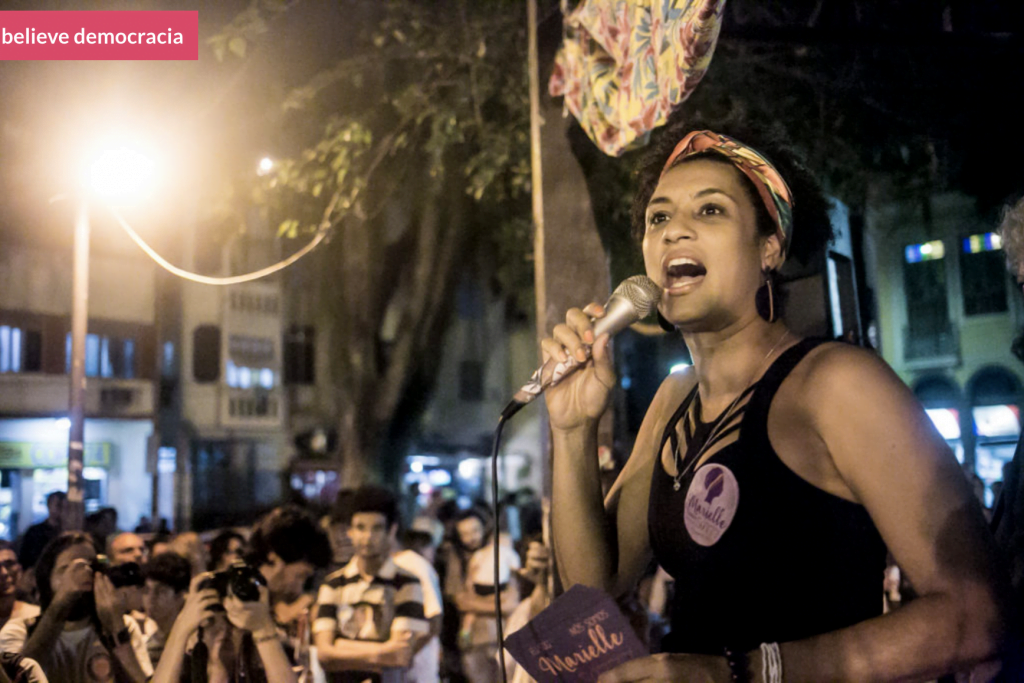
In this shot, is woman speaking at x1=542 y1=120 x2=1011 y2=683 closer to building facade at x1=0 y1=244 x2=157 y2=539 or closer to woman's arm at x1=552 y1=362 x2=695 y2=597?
woman's arm at x1=552 y1=362 x2=695 y2=597

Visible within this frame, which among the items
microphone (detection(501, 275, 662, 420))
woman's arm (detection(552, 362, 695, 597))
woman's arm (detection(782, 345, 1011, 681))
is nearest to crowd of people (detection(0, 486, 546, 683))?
woman's arm (detection(552, 362, 695, 597))

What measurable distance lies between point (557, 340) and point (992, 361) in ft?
90.6

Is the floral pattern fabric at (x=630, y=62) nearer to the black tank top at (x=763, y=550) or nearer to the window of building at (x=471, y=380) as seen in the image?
the black tank top at (x=763, y=550)

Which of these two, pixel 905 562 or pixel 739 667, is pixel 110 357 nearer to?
pixel 739 667

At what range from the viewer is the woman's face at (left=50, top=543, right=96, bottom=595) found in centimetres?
500

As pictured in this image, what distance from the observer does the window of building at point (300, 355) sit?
3588cm

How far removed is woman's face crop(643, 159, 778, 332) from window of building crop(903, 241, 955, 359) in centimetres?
2797

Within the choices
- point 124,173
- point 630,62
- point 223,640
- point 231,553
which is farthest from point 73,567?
point 124,173

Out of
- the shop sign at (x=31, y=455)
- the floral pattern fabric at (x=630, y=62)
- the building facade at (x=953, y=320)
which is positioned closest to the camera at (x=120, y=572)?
the floral pattern fabric at (x=630, y=62)

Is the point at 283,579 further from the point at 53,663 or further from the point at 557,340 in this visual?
the point at 557,340

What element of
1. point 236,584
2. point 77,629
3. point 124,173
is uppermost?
point 124,173

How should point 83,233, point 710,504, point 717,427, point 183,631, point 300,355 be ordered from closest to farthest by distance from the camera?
point 710,504
point 717,427
point 183,631
point 83,233
point 300,355

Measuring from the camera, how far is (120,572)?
5379 mm
